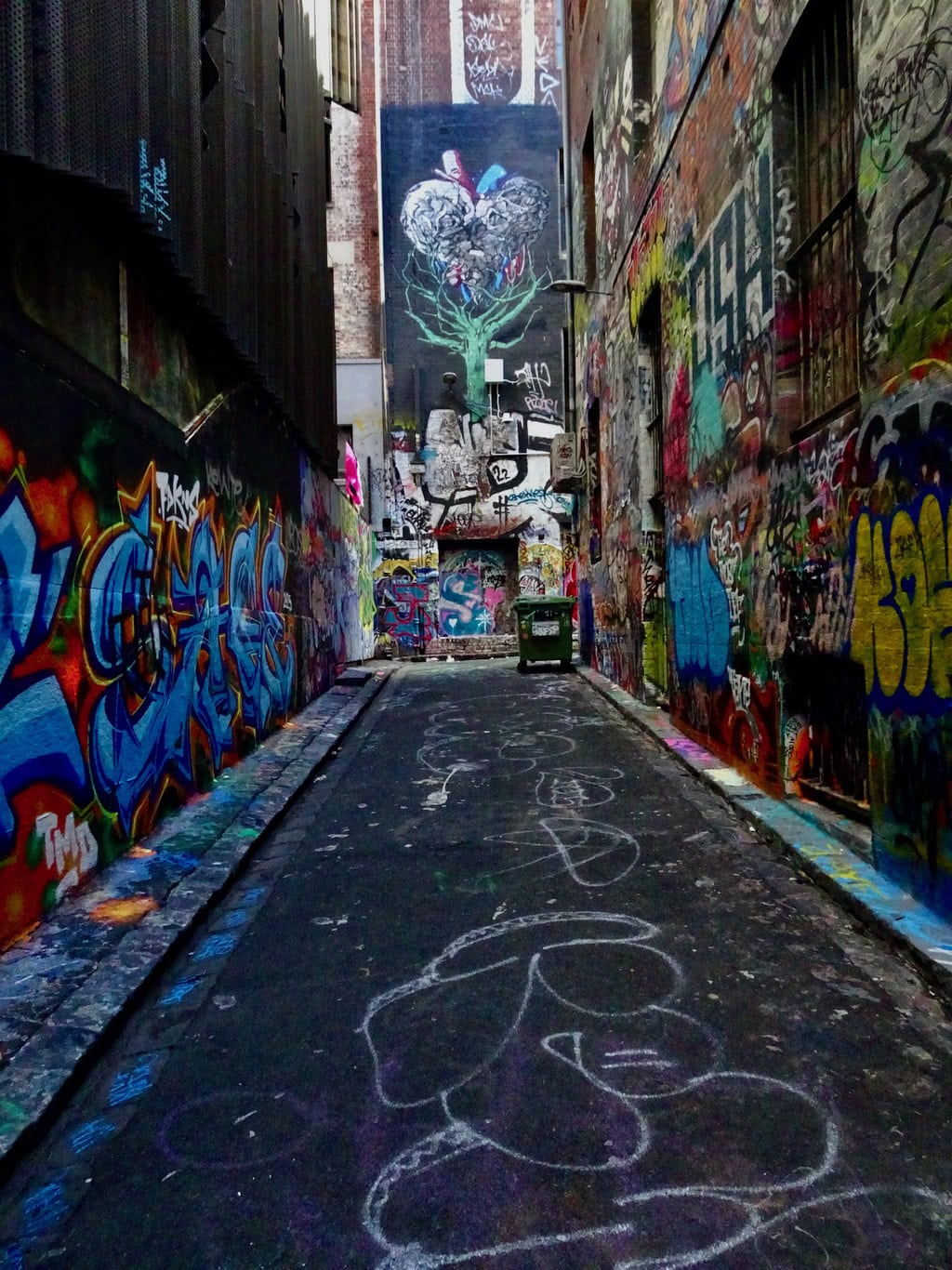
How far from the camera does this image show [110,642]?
4.73 m

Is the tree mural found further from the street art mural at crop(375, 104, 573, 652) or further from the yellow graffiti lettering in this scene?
the yellow graffiti lettering

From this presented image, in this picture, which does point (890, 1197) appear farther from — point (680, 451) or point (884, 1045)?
point (680, 451)

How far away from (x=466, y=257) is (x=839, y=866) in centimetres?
2545

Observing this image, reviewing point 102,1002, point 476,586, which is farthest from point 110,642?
point 476,586

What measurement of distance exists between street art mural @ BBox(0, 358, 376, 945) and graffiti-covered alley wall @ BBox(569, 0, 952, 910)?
394 cm

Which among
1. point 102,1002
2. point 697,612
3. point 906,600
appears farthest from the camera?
point 697,612

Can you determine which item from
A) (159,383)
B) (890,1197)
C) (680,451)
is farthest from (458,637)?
(890,1197)

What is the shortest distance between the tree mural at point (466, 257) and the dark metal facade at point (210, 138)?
47.1 ft

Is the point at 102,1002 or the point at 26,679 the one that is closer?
the point at 102,1002

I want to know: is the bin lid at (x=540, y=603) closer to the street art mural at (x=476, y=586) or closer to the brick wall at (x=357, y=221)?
the street art mural at (x=476, y=586)

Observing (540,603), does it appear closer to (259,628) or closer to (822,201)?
(259,628)

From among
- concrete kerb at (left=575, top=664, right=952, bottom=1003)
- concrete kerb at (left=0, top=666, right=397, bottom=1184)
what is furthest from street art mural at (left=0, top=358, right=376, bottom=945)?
concrete kerb at (left=575, top=664, right=952, bottom=1003)

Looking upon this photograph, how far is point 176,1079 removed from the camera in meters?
2.81

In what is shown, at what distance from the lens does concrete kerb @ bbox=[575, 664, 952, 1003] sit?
3326mm
